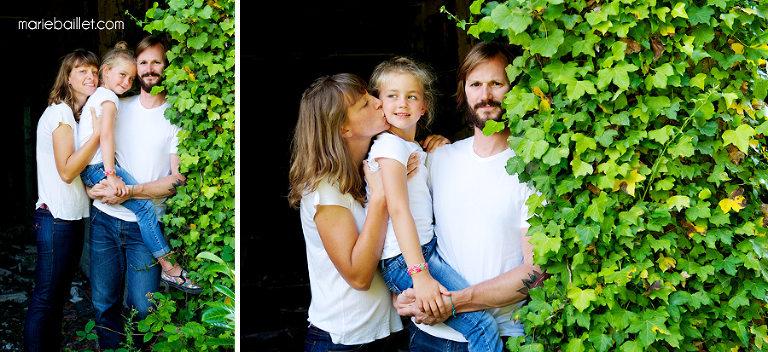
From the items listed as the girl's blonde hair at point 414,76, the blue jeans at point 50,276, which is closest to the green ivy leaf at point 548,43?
the girl's blonde hair at point 414,76

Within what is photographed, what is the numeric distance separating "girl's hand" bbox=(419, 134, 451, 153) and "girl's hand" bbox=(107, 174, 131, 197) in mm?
1777

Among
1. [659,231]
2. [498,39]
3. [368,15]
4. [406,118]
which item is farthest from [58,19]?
[659,231]

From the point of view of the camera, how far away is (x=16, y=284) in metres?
2.98

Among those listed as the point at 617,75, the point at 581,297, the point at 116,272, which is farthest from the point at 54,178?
the point at 617,75

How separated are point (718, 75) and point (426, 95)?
1.38 m

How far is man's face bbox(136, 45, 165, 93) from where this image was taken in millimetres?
3170

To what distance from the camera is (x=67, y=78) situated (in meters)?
3.02

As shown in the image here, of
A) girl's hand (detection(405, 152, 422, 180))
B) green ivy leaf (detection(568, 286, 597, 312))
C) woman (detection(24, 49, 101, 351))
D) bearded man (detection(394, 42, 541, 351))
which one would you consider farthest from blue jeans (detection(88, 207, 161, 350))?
green ivy leaf (detection(568, 286, 597, 312))

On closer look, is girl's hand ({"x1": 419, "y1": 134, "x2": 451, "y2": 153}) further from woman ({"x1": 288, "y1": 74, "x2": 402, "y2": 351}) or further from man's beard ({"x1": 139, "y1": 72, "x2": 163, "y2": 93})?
man's beard ({"x1": 139, "y1": 72, "x2": 163, "y2": 93})

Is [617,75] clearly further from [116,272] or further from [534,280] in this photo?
[116,272]

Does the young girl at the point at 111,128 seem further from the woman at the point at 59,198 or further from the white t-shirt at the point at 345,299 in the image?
the white t-shirt at the point at 345,299

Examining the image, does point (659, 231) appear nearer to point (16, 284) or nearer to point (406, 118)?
point (406, 118)

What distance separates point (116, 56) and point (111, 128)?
423 millimetres

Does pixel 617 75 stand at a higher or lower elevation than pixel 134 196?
higher
